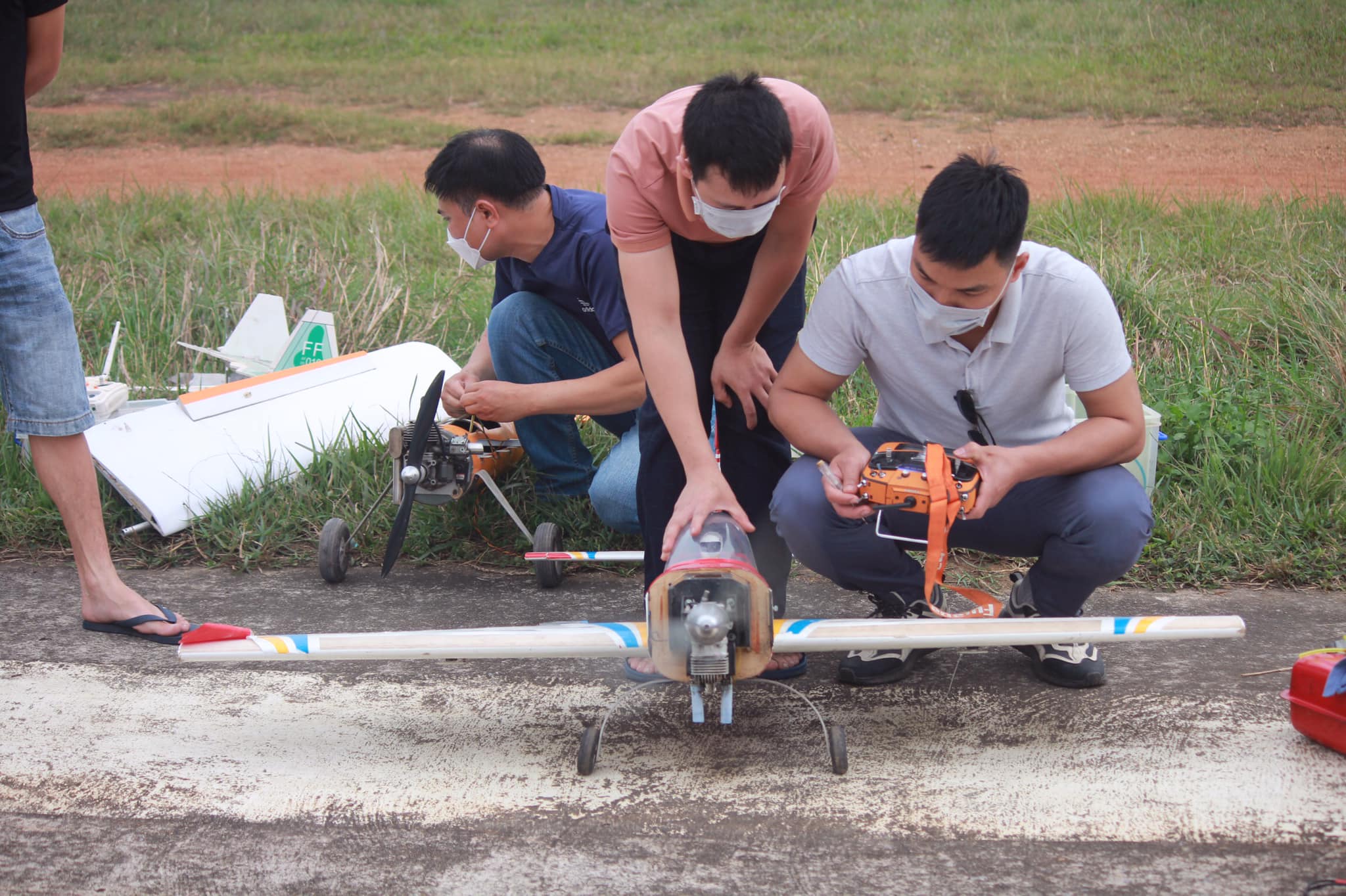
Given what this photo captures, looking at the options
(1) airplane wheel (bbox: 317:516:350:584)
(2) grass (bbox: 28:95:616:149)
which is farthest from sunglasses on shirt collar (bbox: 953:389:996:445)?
(2) grass (bbox: 28:95:616:149)

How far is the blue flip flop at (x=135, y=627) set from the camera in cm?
277

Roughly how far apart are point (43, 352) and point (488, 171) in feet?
→ 4.16

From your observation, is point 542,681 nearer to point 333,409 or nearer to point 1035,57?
point 333,409

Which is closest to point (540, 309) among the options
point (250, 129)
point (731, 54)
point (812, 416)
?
point (812, 416)

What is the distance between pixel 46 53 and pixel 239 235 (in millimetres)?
3493

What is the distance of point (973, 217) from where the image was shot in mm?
2168

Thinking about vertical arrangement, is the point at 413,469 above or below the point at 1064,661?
above

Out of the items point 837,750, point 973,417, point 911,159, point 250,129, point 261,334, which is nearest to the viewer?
point 837,750

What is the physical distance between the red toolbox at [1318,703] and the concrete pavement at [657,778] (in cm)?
5

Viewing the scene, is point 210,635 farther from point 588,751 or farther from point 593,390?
point 593,390

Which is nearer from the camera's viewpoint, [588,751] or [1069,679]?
[588,751]

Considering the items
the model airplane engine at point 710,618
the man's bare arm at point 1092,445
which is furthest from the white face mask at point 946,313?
the model airplane engine at point 710,618

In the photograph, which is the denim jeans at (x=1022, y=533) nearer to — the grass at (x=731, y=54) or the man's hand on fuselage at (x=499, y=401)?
the man's hand on fuselage at (x=499, y=401)

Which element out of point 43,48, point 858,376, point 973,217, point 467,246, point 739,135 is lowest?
point 858,376
